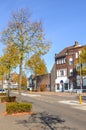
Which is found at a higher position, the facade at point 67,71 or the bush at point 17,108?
the facade at point 67,71

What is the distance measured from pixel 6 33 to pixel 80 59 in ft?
109

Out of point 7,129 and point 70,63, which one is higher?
point 70,63

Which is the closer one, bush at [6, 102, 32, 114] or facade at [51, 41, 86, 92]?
bush at [6, 102, 32, 114]

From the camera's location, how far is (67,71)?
258 ft

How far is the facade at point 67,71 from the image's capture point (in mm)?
74875

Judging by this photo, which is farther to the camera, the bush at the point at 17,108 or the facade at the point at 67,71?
the facade at the point at 67,71

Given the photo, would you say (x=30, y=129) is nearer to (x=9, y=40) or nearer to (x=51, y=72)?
(x=9, y=40)

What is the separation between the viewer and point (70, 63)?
255 feet

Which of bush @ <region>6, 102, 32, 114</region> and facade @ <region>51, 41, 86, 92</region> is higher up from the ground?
facade @ <region>51, 41, 86, 92</region>

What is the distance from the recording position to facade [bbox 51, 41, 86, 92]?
74875 mm

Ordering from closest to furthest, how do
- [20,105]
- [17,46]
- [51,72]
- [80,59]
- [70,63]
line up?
1. [20,105]
2. [17,46]
3. [80,59]
4. [70,63]
5. [51,72]

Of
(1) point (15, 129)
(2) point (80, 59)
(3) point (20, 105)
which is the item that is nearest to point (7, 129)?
(1) point (15, 129)

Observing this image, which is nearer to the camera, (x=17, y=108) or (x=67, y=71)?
(x=17, y=108)

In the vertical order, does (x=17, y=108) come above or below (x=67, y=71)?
below
